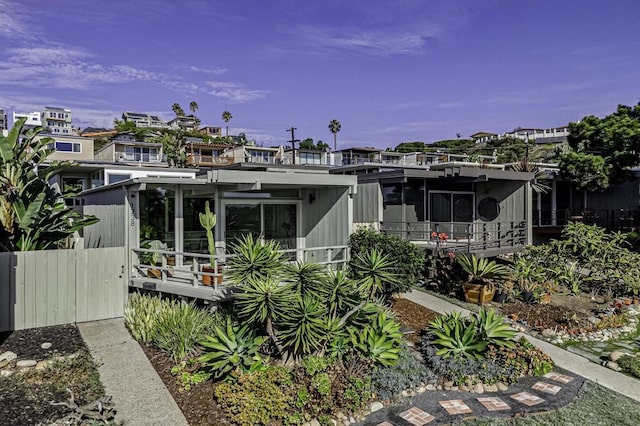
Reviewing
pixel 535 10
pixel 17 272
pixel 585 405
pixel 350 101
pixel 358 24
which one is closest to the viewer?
pixel 585 405

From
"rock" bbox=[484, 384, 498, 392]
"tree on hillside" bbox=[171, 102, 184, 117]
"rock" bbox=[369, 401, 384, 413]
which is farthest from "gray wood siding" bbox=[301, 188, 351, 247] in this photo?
"tree on hillside" bbox=[171, 102, 184, 117]

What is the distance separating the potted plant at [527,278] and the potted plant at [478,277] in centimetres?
58

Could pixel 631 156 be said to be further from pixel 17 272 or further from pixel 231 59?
pixel 17 272

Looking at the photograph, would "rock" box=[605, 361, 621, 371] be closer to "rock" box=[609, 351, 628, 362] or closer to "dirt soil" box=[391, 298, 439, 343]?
"rock" box=[609, 351, 628, 362]

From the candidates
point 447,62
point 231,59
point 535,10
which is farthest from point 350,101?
point 535,10

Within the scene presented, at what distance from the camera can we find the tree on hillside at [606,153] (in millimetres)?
19375

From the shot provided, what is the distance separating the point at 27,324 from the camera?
358 inches

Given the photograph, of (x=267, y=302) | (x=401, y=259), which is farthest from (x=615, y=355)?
(x=267, y=302)

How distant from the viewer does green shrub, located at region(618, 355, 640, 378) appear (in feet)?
25.9

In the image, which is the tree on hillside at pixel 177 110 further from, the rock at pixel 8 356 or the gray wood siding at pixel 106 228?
the rock at pixel 8 356

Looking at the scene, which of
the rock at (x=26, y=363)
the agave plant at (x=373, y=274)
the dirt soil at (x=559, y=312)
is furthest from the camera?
the dirt soil at (x=559, y=312)

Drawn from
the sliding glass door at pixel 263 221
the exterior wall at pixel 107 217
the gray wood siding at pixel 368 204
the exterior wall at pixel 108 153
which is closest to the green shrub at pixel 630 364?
the gray wood siding at pixel 368 204

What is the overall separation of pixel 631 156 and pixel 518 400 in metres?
Result: 17.7

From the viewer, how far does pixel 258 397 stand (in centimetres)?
611
